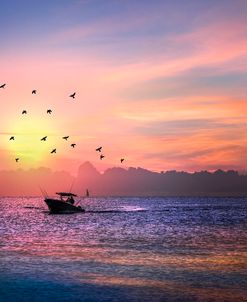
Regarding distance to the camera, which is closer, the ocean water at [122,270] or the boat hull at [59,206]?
the ocean water at [122,270]

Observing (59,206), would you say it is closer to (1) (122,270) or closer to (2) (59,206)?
(2) (59,206)

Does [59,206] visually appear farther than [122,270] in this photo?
Yes

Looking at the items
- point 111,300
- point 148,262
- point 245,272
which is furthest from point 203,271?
→ point 111,300

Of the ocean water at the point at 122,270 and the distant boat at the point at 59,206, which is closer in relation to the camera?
the ocean water at the point at 122,270

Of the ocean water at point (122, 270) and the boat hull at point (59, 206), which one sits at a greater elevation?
the boat hull at point (59, 206)

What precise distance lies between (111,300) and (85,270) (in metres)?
10.1

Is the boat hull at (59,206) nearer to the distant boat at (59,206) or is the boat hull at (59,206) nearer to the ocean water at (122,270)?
the distant boat at (59,206)

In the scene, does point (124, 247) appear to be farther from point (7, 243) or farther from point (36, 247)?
point (7, 243)

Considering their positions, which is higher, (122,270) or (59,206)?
(59,206)

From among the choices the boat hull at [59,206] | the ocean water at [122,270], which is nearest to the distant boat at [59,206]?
the boat hull at [59,206]

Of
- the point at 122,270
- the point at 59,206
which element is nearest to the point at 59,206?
the point at 59,206

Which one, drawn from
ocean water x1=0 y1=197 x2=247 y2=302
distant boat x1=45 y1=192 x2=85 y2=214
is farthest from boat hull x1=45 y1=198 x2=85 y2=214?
ocean water x1=0 y1=197 x2=247 y2=302

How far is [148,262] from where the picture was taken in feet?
136

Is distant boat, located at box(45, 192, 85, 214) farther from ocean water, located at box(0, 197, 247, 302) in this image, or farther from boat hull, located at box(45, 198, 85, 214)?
ocean water, located at box(0, 197, 247, 302)
